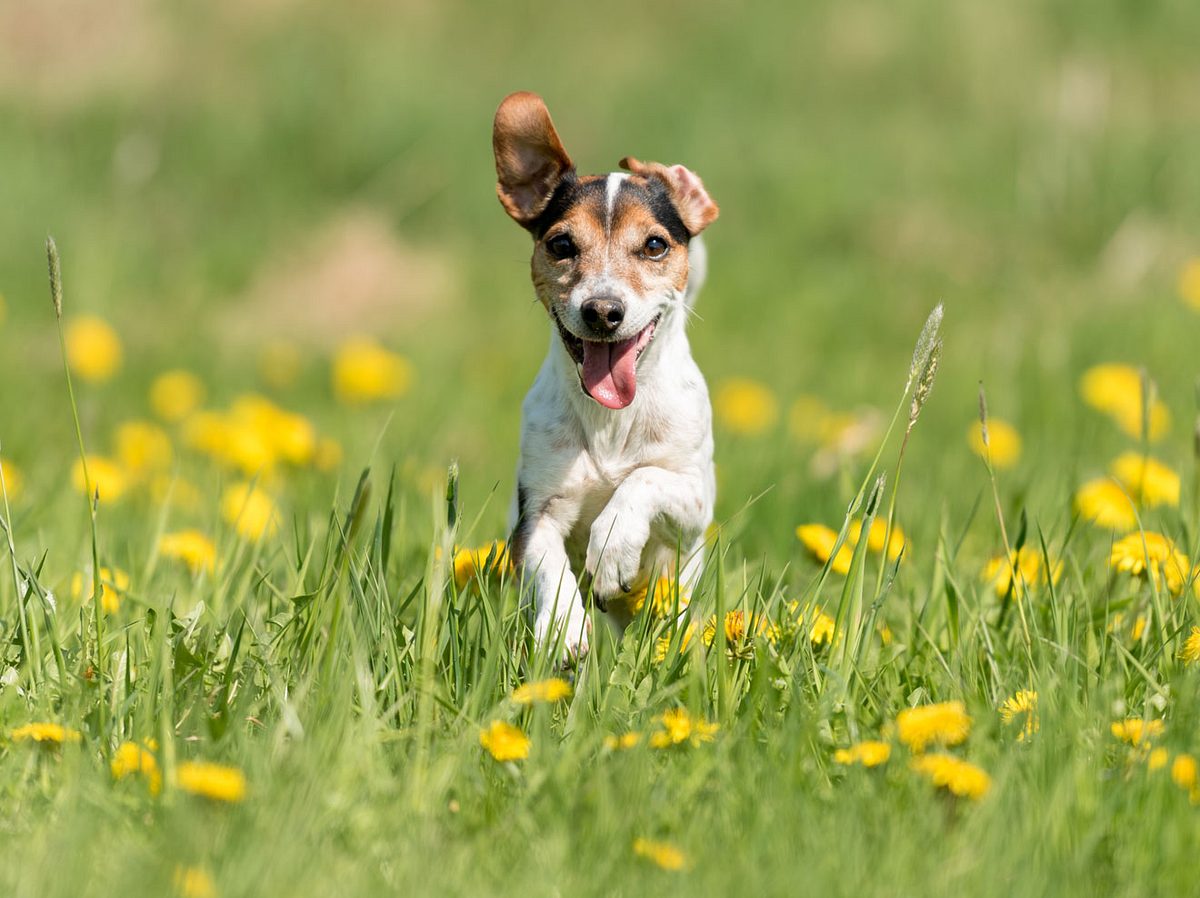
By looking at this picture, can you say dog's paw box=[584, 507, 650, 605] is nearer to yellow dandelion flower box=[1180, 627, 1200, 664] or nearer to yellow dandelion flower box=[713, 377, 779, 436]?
yellow dandelion flower box=[1180, 627, 1200, 664]

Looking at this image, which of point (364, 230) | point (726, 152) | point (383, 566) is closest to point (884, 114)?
point (726, 152)

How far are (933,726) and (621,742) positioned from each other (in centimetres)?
57

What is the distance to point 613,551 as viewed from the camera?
3.57 metres

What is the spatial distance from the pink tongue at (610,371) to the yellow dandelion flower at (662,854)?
139 centimetres

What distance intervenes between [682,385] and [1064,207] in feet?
24.2

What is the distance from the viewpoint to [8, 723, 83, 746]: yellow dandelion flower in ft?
8.86

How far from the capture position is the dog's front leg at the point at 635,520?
3580 millimetres

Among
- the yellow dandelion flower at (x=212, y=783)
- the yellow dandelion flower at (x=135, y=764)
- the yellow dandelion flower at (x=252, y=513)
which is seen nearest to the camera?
the yellow dandelion flower at (x=212, y=783)

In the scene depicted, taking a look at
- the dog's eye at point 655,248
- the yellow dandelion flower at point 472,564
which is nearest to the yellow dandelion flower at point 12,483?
the yellow dandelion flower at point 472,564

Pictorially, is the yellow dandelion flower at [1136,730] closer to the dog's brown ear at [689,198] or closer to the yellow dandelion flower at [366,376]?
the dog's brown ear at [689,198]

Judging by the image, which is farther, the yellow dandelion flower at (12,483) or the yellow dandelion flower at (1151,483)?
the yellow dandelion flower at (12,483)

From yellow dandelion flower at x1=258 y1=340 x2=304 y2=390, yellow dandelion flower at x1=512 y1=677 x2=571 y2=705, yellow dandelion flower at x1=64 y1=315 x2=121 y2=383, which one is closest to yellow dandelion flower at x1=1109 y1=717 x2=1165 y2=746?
yellow dandelion flower at x1=512 y1=677 x2=571 y2=705

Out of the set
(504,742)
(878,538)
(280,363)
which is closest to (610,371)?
(878,538)

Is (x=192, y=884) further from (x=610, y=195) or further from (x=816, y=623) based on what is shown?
(x=610, y=195)
